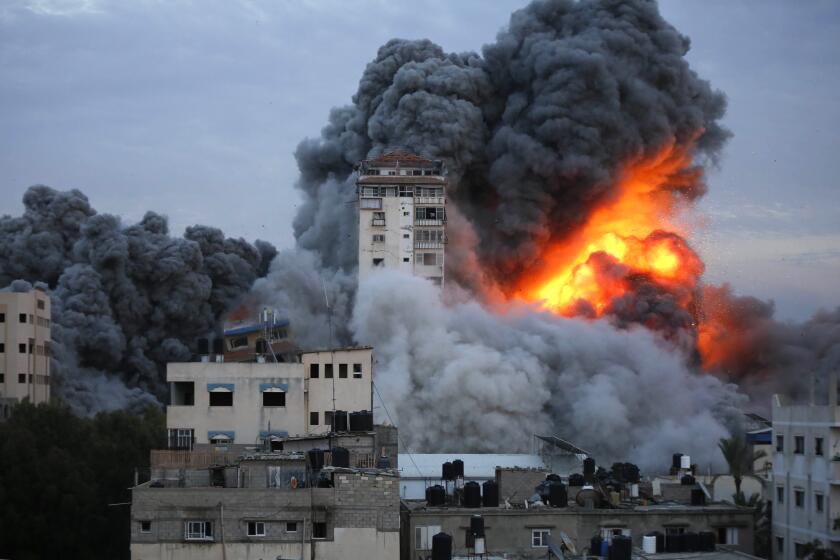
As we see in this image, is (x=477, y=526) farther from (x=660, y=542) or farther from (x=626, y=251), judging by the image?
(x=626, y=251)

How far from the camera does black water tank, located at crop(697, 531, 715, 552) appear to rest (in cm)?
3888

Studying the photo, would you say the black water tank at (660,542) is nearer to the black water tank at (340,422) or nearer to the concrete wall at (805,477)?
the concrete wall at (805,477)

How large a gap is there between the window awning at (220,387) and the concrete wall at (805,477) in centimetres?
1576

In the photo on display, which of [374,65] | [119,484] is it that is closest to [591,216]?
[374,65]

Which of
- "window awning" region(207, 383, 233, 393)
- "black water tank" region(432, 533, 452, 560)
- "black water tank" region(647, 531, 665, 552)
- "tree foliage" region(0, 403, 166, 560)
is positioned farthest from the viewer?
"tree foliage" region(0, 403, 166, 560)

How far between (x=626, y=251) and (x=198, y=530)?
54816 mm

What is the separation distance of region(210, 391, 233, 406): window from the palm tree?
14877 millimetres

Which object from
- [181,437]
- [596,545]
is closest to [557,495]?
[596,545]

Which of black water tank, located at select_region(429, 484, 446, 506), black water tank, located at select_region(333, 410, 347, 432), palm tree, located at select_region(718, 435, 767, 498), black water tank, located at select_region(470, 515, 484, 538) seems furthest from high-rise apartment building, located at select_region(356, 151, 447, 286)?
black water tank, located at select_region(470, 515, 484, 538)

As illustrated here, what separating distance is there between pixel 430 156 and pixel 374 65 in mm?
8893

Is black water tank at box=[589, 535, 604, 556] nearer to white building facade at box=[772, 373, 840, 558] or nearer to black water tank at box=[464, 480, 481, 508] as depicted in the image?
black water tank at box=[464, 480, 481, 508]

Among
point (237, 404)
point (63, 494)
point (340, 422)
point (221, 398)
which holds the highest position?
point (221, 398)

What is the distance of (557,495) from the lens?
4172cm

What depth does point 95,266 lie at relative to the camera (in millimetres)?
94812
